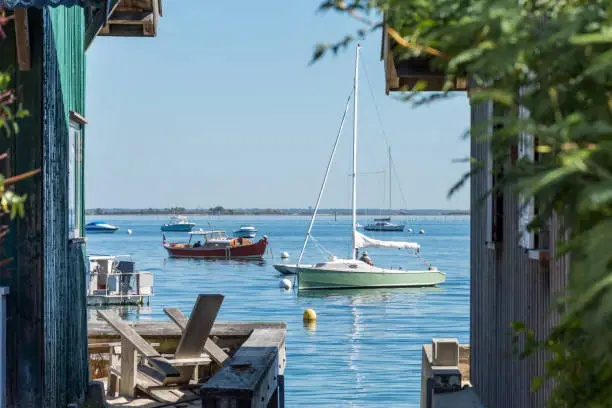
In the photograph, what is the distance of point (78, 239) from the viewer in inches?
374

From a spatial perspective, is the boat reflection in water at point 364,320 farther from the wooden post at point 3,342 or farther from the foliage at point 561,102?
the foliage at point 561,102

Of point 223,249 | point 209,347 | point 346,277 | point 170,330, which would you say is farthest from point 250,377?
point 223,249

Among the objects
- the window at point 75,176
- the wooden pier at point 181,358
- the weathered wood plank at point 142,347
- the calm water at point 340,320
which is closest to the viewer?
the window at point 75,176

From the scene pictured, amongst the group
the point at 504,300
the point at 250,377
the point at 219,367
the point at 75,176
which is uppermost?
the point at 75,176

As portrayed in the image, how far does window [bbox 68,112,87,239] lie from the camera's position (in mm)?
9117

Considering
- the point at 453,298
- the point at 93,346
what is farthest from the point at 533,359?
the point at 453,298

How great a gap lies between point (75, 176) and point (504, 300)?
173 inches

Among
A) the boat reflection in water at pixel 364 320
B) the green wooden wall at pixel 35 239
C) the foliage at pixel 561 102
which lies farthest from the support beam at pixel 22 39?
the boat reflection in water at pixel 364 320

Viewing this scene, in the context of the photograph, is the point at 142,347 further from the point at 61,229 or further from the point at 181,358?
the point at 61,229

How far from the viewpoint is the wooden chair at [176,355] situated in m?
10.4

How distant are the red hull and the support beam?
71720 millimetres

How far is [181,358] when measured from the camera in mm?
10688

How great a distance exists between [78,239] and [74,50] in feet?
5.82

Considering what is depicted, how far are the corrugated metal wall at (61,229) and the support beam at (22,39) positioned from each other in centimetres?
20
